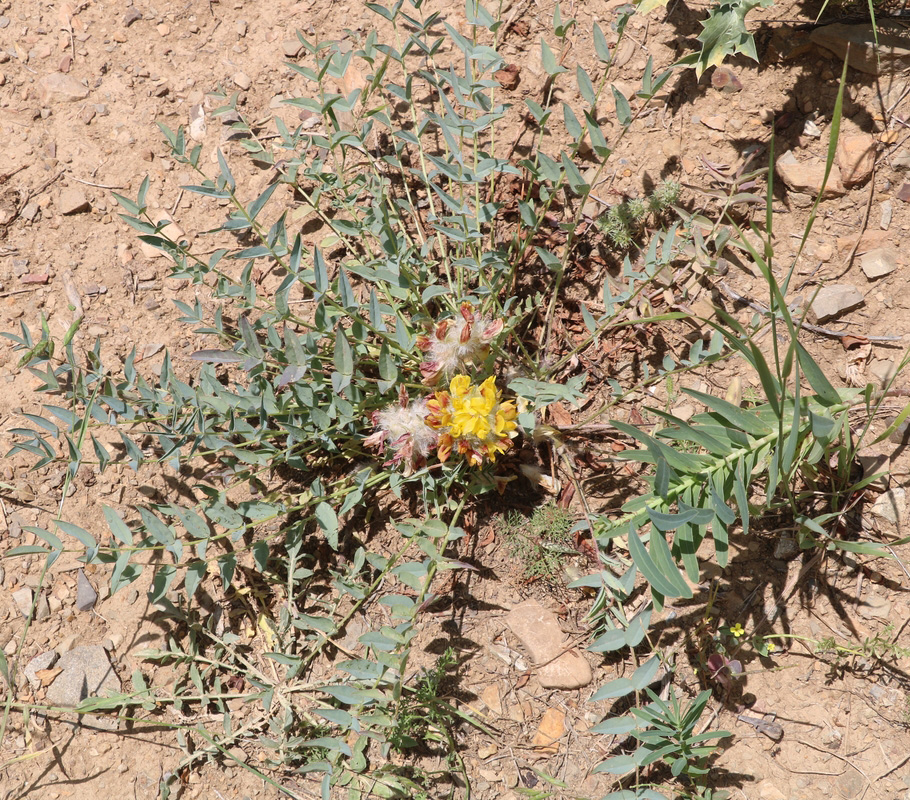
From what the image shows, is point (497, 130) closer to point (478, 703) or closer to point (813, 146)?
point (813, 146)

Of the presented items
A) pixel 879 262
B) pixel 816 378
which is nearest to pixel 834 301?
pixel 879 262

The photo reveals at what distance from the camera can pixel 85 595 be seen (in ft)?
9.96

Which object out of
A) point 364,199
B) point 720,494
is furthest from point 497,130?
point 720,494

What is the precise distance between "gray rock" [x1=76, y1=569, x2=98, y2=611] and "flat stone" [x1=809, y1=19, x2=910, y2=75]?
12.8 feet

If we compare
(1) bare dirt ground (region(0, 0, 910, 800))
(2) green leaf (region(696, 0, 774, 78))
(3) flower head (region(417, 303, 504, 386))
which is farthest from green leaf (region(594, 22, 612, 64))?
(3) flower head (region(417, 303, 504, 386))

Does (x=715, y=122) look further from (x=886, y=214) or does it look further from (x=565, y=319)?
(x=565, y=319)

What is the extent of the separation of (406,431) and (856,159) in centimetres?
220

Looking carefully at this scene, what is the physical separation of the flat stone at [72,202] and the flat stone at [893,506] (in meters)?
3.73

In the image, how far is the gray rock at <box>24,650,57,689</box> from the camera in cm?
297

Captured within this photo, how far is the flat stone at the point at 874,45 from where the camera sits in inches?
114

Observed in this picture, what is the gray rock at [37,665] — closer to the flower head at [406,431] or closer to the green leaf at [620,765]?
the flower head at [406,431]

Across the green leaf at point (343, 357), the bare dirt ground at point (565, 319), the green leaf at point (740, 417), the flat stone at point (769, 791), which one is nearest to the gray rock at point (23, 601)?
the bare dirt ground at point (565, 319)

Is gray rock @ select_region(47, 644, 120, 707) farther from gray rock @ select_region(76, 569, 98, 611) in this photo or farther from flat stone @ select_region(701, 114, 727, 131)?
flat stone @ select_region(701, 114, 727, 131)

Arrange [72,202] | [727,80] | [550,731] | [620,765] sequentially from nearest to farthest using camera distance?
[620,765]
[550,731]
[727,80]
[72,202]
